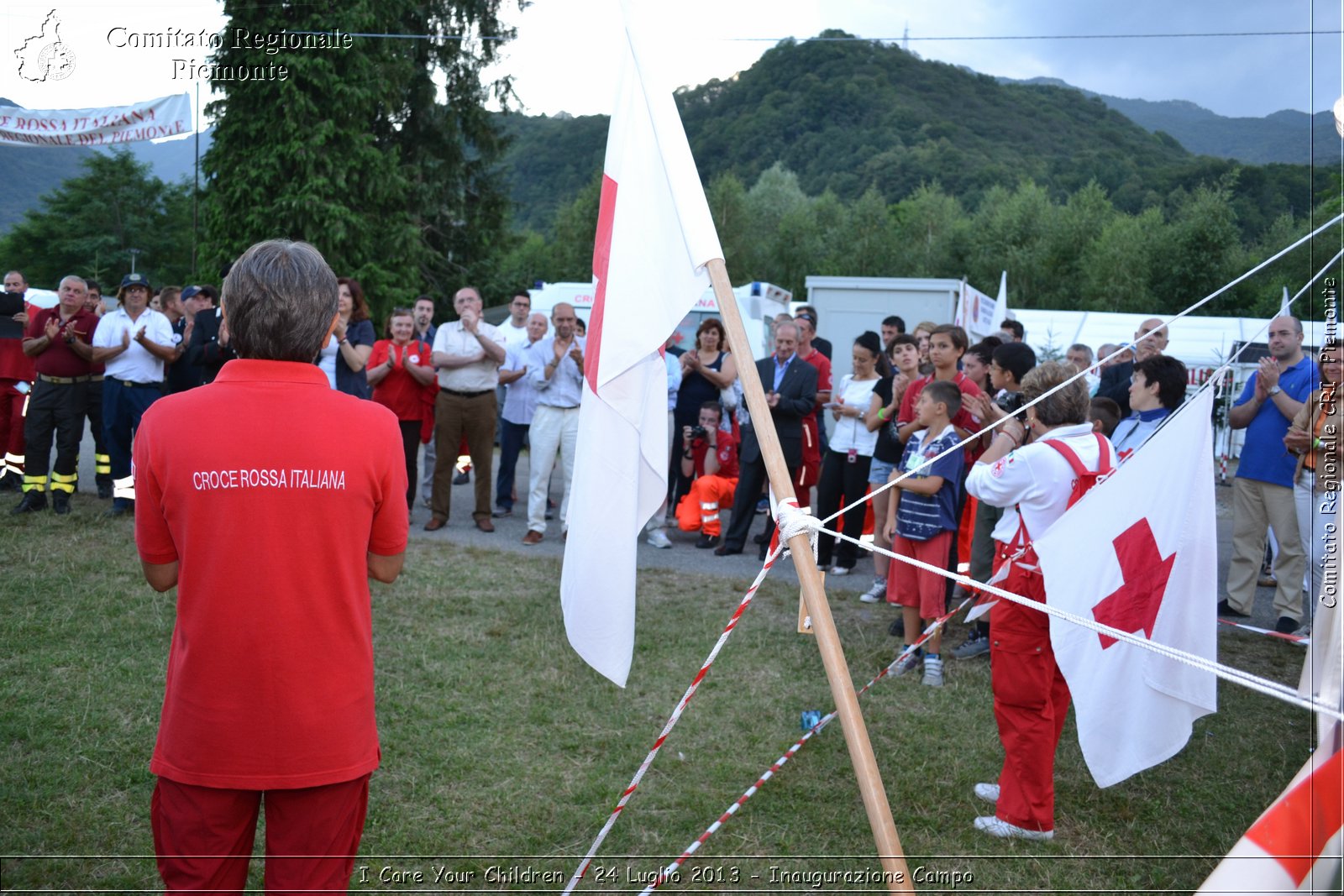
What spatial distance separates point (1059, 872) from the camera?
370 centimetres

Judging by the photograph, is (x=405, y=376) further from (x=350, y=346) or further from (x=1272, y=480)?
(x=1272, y=480)

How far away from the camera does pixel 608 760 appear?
4.49 m

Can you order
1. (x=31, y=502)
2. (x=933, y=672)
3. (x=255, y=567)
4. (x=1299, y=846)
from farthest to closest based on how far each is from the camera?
(x=31, y=502) → (x=933, y=672) → (x=255, y=567) → (x=1299, y=846)

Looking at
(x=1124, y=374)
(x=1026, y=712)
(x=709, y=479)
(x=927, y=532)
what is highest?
(x=1124, y=374)

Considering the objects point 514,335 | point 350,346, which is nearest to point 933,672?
point 350,346

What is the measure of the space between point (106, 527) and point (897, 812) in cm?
688

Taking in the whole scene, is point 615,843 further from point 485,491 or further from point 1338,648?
point 485,491

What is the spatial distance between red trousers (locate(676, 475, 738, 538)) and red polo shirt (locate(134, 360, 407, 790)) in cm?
731

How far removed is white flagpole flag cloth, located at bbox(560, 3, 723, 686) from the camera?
8.77 feet

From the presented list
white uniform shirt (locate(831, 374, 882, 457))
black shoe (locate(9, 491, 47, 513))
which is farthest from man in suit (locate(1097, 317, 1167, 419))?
black shoe (locate(9, 491, 47, 513))

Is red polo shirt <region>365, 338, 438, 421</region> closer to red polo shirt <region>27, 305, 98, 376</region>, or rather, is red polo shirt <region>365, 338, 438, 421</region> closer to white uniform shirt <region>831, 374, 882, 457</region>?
red polo shirt <region>27, 305, 98, 376</region>

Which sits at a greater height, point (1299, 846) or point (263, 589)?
point (263, 589)

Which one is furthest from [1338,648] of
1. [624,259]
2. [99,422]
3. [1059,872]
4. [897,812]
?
[99,422]

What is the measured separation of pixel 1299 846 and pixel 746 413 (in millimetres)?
7522
